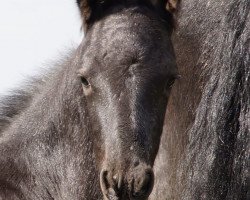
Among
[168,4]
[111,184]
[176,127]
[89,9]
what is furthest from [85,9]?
[111,184]

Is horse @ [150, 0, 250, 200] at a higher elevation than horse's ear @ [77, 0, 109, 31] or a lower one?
lower

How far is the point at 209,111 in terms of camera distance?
5.50 m

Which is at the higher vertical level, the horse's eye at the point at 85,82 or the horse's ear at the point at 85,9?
the horse's ear at the point at 85,9

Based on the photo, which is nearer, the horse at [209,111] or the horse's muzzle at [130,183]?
the horse's muzzle at [130,183]

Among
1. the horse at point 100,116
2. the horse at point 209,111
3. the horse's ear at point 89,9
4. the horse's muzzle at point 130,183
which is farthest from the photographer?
the horse's ear at point 89,9

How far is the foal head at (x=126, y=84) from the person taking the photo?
4863mm

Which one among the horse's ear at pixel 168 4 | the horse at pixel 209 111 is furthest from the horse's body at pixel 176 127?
the horse's ear at pixel 168 4

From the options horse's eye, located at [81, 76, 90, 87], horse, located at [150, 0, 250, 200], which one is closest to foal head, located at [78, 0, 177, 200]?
horse's eye, located at [81, 76, 90, 87]

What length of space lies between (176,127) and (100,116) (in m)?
0.97

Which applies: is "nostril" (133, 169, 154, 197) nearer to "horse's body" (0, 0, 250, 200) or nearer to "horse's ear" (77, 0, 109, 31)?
"horse's body" (0, 0, 250, 200)

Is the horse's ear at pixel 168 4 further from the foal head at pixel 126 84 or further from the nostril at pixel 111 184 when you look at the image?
the nostril at pixel 111 184

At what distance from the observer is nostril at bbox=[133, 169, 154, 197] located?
4746 mm

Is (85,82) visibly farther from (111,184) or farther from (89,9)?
(111,184)

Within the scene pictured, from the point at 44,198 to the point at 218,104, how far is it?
209cm
